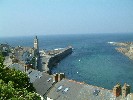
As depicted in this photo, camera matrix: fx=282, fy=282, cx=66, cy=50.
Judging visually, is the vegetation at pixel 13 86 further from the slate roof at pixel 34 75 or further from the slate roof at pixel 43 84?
the slate roof at pixel 34 75

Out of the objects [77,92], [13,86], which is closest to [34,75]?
[77,92]

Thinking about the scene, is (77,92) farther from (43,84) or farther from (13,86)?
(13,86)

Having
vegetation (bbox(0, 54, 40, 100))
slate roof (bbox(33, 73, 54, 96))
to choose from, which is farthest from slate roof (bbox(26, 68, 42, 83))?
vegetation (bbox(0, 54, 40, 100))

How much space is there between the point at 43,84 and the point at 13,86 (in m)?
27.5

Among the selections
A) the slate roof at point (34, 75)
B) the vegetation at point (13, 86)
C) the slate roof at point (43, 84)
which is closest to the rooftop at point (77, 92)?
the slate roof at point (43, 84)

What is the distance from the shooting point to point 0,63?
32.4 metres

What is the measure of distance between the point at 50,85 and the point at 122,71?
59.5 meters

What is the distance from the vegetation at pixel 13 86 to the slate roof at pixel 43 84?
14.1 meters

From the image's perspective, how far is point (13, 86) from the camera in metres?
26.4

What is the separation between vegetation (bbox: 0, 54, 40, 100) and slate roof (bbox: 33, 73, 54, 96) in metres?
14.1

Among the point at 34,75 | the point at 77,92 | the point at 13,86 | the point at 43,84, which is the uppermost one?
the point at 13,86

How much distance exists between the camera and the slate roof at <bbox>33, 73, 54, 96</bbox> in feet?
169

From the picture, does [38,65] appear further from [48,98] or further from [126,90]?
[126,90]

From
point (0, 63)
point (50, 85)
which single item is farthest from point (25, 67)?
point (0, 63)
